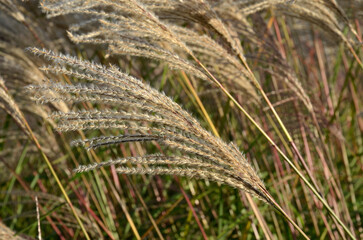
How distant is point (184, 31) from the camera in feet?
5.19

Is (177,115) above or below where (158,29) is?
below

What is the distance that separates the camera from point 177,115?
115 centimetres

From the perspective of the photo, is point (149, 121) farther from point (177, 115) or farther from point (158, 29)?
point (158, 29)

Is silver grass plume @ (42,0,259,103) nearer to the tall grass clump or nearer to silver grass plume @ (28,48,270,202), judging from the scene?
the tall grass clump

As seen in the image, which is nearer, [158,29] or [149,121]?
[149,121]

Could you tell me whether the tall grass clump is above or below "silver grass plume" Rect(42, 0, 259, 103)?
below

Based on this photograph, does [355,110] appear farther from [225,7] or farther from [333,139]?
[225,7]

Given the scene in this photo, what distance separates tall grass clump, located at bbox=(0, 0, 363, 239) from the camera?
1.17 meters

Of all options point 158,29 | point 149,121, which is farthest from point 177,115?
point 158,29

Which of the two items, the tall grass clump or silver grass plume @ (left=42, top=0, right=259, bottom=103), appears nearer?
the tall grass clump

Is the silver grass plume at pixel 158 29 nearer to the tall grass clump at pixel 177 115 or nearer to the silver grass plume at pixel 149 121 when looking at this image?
the tall grass clump at pixel 177 115

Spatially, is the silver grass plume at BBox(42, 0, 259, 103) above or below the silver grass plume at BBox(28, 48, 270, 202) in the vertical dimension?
above

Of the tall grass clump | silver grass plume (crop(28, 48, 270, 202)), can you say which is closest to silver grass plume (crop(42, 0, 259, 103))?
the tall grass clump

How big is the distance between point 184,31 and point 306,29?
2499 millimetres
